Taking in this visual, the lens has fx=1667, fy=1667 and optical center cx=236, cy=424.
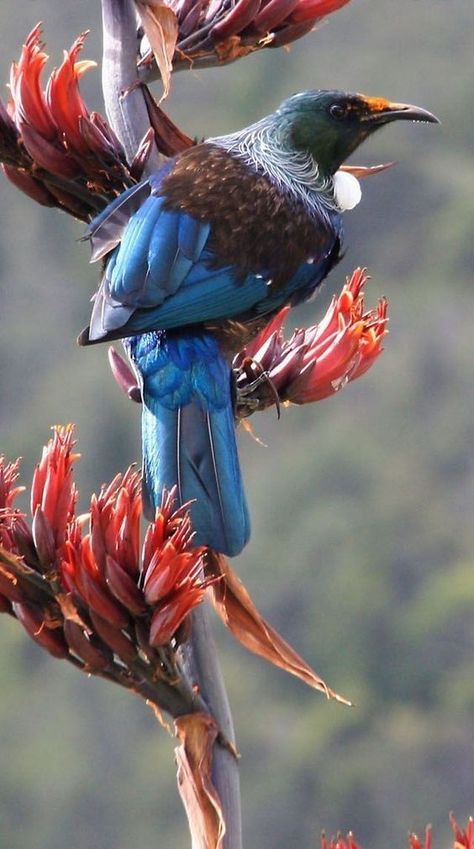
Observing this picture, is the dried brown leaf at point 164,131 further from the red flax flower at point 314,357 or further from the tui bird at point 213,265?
the red flax flower at point 314,357

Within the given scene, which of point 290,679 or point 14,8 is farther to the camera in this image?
point 14,8

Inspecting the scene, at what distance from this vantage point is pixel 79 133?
2.21 meters

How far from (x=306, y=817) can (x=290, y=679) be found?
1.80 m

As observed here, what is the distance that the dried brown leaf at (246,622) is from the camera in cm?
206

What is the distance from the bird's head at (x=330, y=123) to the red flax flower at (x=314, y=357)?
43 centimetres

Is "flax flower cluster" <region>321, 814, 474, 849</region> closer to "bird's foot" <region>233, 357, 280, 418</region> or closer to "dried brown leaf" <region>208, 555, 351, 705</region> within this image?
"dried brown leaf" <region>208, 555, 351, 705</region>

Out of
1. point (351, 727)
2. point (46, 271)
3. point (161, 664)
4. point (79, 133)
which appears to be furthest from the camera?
point (46, 271)

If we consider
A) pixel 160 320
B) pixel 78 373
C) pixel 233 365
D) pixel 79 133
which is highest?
pixel 79 133

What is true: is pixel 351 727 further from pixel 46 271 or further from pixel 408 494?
pixel 46 271

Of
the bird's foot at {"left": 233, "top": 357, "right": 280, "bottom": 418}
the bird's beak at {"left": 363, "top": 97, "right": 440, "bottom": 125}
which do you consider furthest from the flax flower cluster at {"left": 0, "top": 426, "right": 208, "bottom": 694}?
the bird's beak at {"left": 363, "top": 97, "right": 440, "bottom": 125}

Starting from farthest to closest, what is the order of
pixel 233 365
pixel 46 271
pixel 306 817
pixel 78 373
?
1. pixel 46 271
2. pixel 78 373
3. pixel 306 817
4. pixel 233 365

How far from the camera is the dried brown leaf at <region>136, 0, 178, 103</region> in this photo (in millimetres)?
2178

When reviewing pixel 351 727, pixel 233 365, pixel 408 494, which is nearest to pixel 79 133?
pixel 233 365

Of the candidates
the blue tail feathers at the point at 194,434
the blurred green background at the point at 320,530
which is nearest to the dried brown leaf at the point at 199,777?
the blue tail feathers at the point at 194,434
